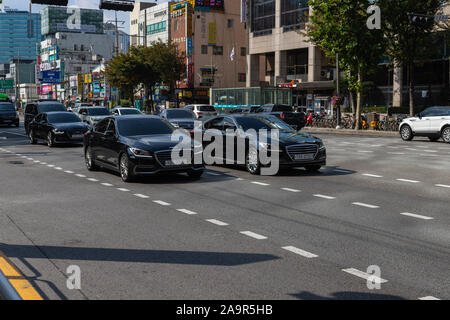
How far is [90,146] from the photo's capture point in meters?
16.1

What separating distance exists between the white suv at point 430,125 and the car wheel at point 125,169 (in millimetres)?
17196

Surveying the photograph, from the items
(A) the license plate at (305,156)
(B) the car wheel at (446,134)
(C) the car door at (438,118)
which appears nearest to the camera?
(A) the license plate at (305,156)

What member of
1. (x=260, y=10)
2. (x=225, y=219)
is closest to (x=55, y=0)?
(x=225, y=219)

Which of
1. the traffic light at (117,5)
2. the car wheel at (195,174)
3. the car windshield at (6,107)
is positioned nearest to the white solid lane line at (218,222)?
the car wheel at (195,174)

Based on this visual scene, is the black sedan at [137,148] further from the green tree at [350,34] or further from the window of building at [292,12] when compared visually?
the window of building at [292,12]

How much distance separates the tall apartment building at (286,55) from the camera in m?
59.2

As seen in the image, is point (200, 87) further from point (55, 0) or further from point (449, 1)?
point (55, 0)

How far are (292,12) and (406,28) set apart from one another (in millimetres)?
26932

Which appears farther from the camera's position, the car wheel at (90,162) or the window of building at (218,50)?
the window of building at (218,50)

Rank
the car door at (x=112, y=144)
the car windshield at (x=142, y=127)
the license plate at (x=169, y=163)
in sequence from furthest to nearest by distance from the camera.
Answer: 1. the car windshield at (x=142, y=127)
2. the car door at (x=112, y=144)
3. the license plate at (x=169, y=163)

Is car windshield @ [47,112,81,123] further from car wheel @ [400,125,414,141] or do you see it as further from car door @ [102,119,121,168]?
car wheel @ [400,125,414,141]

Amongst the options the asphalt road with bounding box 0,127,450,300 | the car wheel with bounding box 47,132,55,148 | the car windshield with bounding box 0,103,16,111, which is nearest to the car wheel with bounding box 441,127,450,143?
the asphalt road with bounding box 0,127,450,300

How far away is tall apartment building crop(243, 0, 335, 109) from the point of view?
59250 mm

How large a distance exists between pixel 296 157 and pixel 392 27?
89.3 ft
